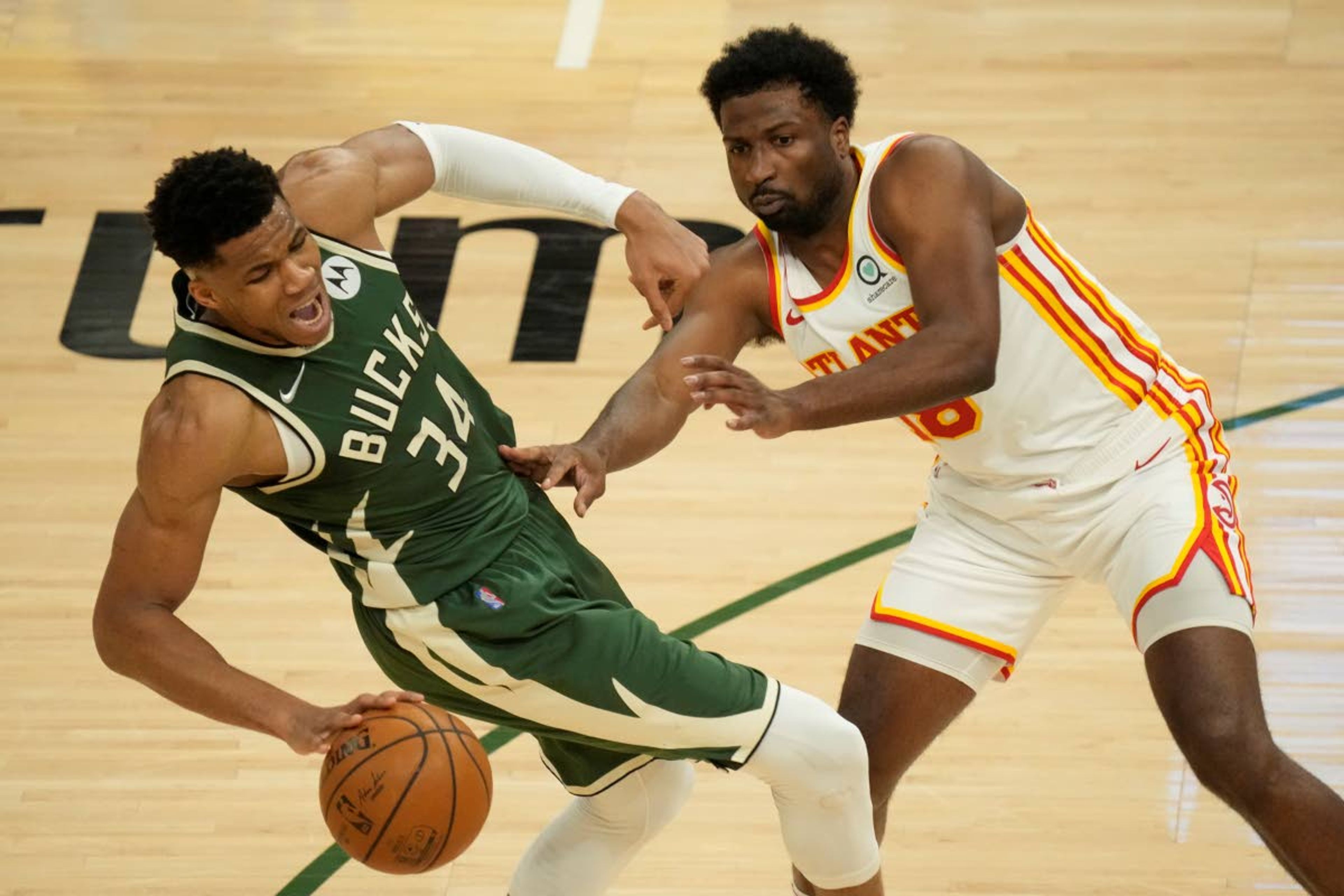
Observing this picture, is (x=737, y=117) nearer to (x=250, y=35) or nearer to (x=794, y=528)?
(x=794, y=528)

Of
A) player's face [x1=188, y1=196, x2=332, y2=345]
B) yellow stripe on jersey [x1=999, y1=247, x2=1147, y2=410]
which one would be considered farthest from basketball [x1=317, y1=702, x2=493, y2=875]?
yellow stripe on jersey [x1=999, y1=247, x2=1147, y2=410]

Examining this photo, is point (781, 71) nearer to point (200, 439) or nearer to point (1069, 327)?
point (1069, 327)

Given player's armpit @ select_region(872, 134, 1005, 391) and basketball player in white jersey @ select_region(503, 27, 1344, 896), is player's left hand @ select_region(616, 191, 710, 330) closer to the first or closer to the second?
basketball player in white jersey @ select_region(503, 27, 1344, 896)

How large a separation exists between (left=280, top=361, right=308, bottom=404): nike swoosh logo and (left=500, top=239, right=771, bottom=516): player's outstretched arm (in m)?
0.83

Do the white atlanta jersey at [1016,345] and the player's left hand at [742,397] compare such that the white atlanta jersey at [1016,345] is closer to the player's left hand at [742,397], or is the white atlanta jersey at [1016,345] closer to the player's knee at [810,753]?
the player's left hand at [742,397]

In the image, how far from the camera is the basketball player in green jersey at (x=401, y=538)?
381 cm

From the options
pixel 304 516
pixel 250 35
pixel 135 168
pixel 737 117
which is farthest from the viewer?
pixel 250 35

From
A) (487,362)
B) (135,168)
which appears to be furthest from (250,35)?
(487,362)

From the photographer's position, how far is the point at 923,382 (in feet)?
13.7

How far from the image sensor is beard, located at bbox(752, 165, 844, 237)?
175 inches

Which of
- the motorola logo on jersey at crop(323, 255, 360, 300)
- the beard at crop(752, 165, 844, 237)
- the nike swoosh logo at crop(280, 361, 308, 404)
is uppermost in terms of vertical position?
the beard at crop(752, 165, 844, 237)

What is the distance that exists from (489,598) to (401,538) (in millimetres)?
236

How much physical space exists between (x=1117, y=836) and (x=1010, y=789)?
34 centimetres
